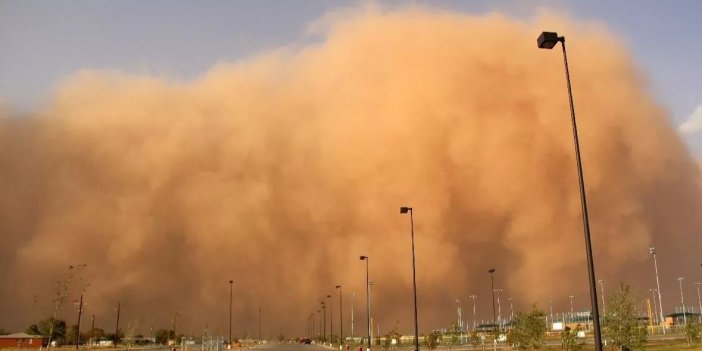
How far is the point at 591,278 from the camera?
13234 millimetres

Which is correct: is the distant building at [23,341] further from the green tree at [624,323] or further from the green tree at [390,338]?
the green tree at [624,323]

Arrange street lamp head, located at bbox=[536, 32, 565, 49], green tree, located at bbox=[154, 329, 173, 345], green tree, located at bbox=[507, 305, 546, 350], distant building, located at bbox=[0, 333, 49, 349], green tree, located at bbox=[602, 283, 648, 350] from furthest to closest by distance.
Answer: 1. green tree, located at bbox=[154, 329, 173, 345]
2. distant building, located at bbox=[0, 333, 49, 349]
3. green tree, located at bbox=[507, 305, 546, 350]
4. green tree, located at bbox=[602, 283, 648, 350]
5. street lamp head, located at bbox=[536, 32, 565, 49]

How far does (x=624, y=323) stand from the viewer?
31719mm

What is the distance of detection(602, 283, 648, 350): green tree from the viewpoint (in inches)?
1244

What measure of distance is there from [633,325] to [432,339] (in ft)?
94.8

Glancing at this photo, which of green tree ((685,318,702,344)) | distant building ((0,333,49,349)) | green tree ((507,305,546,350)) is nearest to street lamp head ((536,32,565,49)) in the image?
green tree ((507,305,546,350))

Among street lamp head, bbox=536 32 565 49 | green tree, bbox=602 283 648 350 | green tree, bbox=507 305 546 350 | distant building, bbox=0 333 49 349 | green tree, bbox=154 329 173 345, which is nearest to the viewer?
street lamp head, bbox=536 32 565 49

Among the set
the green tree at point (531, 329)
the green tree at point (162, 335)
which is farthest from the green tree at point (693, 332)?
the green tree at point (162, 335)

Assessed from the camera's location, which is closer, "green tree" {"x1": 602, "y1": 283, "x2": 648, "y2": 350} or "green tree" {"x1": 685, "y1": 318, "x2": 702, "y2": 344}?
"green tree" {"x1": 602, "y1": 283, "x2": 648, "y2": 350}

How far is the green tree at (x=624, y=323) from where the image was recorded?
3159 centimetres

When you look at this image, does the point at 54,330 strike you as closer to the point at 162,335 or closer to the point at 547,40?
the point at 162,335

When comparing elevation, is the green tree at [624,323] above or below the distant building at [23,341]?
above

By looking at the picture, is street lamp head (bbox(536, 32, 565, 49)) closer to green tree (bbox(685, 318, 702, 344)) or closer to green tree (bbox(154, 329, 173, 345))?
green tree (bbox(685, 318, 702, 344))

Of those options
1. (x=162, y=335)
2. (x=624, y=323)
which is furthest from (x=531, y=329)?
(x=162, y=335)
